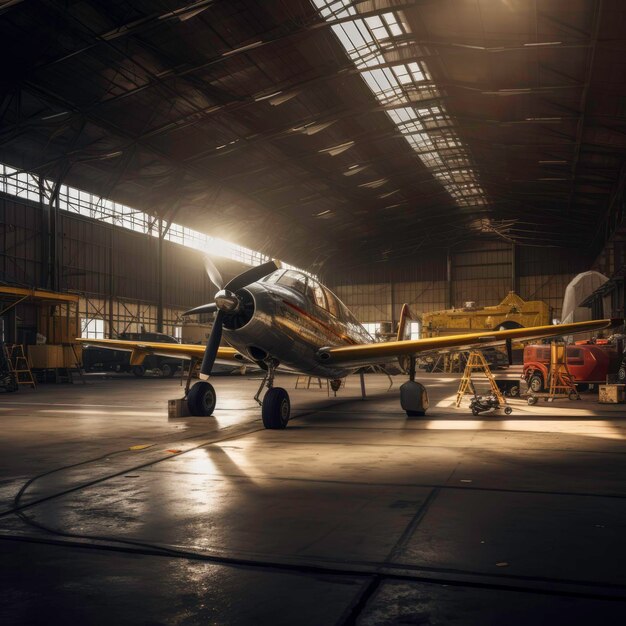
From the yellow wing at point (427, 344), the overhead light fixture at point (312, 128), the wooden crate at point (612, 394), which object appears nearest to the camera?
the yellow wing at point (427, 344)

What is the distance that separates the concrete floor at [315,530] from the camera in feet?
10.5

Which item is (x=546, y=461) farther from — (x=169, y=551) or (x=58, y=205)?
(x=58, y=205)

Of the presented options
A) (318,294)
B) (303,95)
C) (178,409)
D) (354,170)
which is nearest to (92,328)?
(354,170)

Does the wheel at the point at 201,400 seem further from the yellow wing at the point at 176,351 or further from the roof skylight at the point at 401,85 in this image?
the roof skylight at the point at 401,85

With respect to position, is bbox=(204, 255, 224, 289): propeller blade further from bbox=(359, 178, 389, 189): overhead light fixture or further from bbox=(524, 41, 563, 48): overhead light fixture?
bbox=(359, 178, 389, 189): overhead light fixture

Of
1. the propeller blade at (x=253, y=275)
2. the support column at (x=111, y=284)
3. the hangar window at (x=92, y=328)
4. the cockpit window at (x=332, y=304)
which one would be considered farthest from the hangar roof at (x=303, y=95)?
the propeller blade at (x=253, y=275)

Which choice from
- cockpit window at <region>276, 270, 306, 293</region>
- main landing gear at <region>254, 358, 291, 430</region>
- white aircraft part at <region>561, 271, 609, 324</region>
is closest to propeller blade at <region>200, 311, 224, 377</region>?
main landing gear at <region>254, 358, 291, 430</region>

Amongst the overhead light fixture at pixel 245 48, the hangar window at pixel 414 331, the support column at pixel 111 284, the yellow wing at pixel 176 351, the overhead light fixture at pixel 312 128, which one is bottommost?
the yellow wing at pixel 176 351

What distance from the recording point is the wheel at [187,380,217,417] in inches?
529

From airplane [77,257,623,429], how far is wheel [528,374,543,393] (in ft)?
24.2

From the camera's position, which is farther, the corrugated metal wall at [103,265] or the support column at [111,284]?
the support column at [111,284]

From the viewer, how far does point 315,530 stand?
4594 mm

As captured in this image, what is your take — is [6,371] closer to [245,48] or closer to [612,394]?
[245,48]

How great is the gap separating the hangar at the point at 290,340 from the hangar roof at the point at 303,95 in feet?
0.49
